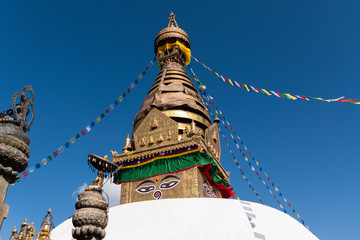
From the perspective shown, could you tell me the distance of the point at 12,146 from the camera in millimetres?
3977

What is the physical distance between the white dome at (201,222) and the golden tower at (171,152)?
20.4 feet

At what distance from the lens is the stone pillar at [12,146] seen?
3.90 m

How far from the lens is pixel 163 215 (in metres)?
5.78

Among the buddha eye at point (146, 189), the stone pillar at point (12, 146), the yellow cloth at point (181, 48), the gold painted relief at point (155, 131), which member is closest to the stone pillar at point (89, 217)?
the stone pillar at point (12, 146)

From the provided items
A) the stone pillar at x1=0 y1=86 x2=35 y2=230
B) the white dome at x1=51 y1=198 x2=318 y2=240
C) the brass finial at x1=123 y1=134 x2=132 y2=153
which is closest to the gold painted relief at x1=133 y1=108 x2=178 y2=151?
the brass finial at x1=123 y1=134 x2=132 y2=153

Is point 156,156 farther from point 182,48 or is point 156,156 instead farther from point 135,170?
point 182,48

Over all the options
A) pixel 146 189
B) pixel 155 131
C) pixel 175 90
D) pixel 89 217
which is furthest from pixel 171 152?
pixel 89 217

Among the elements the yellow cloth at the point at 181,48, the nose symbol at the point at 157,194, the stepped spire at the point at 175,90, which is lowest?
the nose symbol at the point at 157,194

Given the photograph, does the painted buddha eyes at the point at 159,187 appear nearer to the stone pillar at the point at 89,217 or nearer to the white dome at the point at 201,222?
the white dome at the point at 201,222

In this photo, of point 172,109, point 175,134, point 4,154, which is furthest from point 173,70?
point 4,154

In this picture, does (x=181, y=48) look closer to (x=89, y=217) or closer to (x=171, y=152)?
(x=171, y=152)

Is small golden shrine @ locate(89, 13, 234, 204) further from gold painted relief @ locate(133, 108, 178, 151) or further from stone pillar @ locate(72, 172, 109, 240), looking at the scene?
stone pillar @ locate(72, 172, 109, 240)

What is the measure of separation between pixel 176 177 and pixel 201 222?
7677 mm

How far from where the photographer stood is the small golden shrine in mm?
12992
